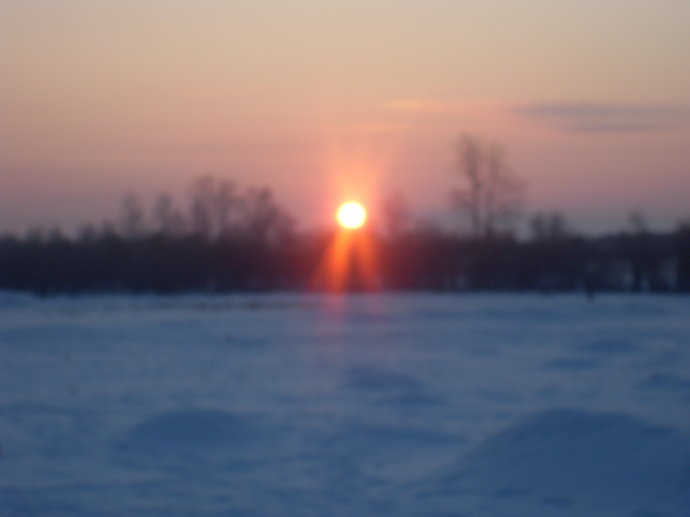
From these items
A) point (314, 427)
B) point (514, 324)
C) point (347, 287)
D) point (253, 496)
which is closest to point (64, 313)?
point (514, 324)

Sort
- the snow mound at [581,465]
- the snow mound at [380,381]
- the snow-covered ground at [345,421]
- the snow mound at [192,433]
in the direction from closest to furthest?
1. the snow mound at [581,465]
2. the snow-covered ground at [345,421]
3. the snow mound at [192,433]
4. the snow mound at [380,381]

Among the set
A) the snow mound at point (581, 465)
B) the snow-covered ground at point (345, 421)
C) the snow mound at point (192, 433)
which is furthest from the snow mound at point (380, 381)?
the snow mound at point (581, 465)

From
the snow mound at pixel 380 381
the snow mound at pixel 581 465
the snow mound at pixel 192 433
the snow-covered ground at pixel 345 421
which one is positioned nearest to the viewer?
the snow mound at pixel 581 465

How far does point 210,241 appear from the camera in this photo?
63.6m

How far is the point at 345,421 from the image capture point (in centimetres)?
1355

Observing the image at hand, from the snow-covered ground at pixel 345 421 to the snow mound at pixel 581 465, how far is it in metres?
0.02

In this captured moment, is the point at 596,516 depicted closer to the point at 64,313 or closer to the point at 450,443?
the point at 450,443

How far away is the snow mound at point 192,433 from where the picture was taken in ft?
39.0

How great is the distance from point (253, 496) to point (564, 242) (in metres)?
50.8

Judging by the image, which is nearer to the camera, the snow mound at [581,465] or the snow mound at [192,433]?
the snow mound at [581,465]

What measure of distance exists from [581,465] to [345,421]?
4728mm

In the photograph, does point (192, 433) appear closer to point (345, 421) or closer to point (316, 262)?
point (345, 421)

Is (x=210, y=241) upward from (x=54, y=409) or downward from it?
upward

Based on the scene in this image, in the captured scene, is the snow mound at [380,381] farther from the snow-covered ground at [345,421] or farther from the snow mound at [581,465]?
the snow mound at [581,465]
